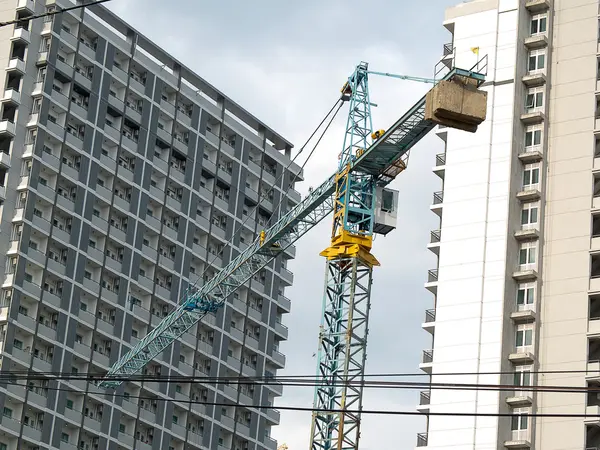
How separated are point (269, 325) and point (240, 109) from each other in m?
22.2

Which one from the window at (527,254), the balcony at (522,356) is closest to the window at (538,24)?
the window at (527,254)

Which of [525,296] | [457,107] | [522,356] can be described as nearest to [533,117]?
[525,296]

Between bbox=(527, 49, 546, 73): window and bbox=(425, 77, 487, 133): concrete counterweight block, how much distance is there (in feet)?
74.1

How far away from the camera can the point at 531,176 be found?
10306 cm

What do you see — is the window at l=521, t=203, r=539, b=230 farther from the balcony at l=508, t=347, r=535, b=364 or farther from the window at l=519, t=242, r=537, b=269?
the balcony at l=508, t=347, r=535, b=364

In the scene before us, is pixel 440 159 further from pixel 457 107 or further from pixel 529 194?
pixel 457 107

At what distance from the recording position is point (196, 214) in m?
144

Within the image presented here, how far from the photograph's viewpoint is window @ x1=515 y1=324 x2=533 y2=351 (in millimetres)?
97675

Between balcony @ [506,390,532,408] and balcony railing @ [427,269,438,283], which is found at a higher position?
balcony railing @ [427,269,438,283]

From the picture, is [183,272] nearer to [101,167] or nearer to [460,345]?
[101,167]

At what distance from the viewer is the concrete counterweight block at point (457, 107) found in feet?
270

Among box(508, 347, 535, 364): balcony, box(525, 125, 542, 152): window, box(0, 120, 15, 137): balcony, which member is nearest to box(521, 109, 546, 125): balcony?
box(525, 125, 542, 152): window

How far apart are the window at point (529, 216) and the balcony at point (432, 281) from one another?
6.95m


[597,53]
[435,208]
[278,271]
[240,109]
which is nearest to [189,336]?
[278,271]
